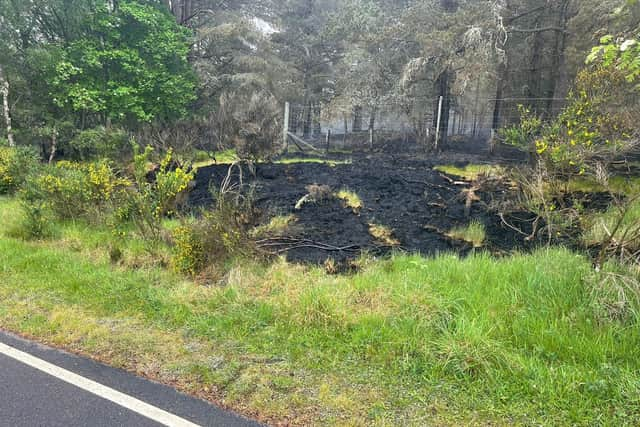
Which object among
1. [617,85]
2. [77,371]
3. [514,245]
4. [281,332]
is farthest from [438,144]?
[77,371]

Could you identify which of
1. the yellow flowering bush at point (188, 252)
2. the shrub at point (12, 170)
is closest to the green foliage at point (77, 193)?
the yellow flowering bush at point (188, 252)

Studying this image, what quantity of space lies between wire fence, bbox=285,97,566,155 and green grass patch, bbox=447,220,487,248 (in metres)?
7.15

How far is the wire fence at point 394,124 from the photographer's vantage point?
12.7 meters

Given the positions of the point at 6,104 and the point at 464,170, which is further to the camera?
the point at 6,104

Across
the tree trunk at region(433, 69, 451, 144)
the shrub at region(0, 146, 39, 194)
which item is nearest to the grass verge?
the shrub at region(0, 146, 39, 194)

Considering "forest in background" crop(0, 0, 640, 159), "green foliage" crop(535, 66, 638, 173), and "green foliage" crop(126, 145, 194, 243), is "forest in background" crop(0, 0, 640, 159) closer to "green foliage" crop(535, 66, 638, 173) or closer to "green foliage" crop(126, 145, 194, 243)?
"green foliage" crop(535, 66, 638, 173)

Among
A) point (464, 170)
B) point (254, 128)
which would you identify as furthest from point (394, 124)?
point (254, 128)

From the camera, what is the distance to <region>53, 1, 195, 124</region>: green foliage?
34.5 ft

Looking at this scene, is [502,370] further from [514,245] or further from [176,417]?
[514,245]

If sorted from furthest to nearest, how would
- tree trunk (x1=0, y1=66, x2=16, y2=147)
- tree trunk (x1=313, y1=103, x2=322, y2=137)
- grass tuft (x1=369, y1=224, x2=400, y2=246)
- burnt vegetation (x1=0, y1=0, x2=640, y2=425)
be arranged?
tree trunk (x1=313, y1=103, x2=322, y2=137) → tree trunk (x1=0, y1=66, x2=16, y2=147) → grass tuft (x1=369, y1=224, x2=400, y2=246) → burnt vegetation (x1=0, y1=0, x2=640, y2=425)

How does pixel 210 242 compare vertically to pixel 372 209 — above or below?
below

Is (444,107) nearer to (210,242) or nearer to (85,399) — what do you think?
(210,242)

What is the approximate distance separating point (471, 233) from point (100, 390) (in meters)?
4.36

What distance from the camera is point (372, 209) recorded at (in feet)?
19.7
